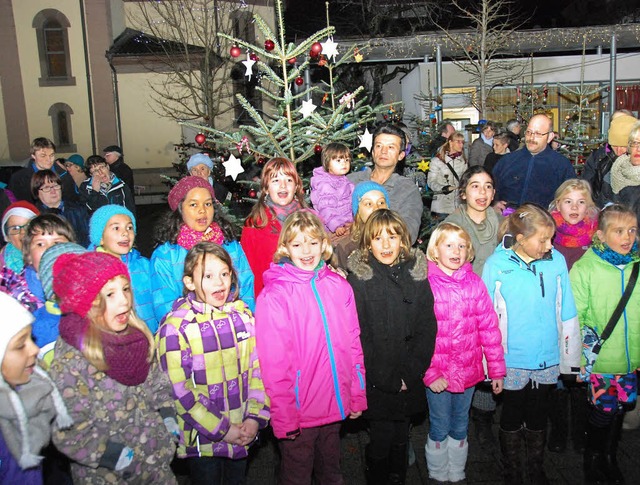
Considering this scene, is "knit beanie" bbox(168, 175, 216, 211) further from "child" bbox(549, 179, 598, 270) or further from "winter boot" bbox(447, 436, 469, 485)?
"child" bbox(549, 179, 598, 270)

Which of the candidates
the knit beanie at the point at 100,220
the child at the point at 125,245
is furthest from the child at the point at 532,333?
the knit beanie at the point at 100,220

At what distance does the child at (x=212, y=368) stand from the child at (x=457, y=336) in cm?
127

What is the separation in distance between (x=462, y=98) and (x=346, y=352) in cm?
1764

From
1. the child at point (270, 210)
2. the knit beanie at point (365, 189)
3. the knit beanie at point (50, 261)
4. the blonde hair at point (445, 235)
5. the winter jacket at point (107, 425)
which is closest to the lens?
the winter jacket at point (107, 425)

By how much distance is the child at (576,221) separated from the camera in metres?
4.30

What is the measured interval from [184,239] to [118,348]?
4.22 ft

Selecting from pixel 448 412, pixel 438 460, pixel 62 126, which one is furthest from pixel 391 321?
pixel 62 126

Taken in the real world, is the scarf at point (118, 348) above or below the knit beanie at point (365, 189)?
below

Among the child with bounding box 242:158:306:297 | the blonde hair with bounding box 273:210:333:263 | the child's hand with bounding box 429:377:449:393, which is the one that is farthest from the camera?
the child with bounding box 242:158:306:297

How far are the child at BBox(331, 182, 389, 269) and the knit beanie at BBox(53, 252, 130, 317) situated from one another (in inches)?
69.2

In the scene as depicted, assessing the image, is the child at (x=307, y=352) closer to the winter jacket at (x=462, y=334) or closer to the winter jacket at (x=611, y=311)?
the winter jacket at (x=462, y=334)

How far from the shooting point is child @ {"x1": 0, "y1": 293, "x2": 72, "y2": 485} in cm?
221

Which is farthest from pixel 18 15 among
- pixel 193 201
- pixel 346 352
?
pixel 346 352

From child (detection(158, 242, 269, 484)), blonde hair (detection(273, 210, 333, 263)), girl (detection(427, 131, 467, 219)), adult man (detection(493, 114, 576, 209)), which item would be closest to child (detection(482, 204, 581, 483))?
blonde hair (detection(273, 210, 333, 263))
